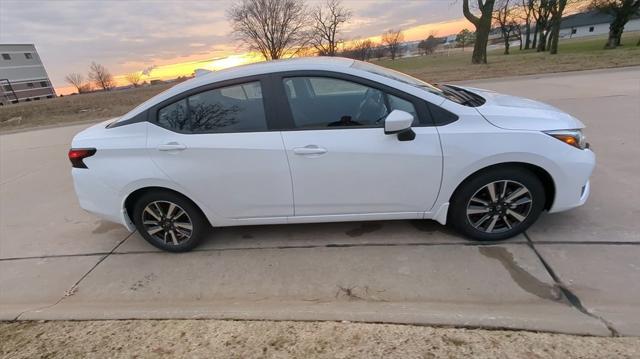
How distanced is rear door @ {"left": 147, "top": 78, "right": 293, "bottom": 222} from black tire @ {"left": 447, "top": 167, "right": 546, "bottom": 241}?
1.43m

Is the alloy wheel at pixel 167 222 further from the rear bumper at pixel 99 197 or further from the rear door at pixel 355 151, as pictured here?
the rear door at pixel 355 151

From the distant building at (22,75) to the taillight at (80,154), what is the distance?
8234 centimetres

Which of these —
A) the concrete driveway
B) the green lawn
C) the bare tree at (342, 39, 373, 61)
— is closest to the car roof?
the concrete driveway

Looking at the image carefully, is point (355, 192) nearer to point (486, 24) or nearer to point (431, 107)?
point (431, 107)

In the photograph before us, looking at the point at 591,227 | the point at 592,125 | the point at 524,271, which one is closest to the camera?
the point at 524,271

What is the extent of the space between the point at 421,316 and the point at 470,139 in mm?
1358

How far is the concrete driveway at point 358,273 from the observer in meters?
2.43

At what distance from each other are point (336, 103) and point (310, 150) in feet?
1.55

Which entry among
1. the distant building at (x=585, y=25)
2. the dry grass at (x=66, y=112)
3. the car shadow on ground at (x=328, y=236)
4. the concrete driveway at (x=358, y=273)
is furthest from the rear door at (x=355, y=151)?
the distant building at (x=585, y=25)

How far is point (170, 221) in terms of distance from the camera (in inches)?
134

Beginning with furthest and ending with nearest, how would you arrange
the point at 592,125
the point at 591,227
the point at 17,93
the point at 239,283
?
the point at 17,93, the point at 592,125, the point at 591,227, the point at 239,283

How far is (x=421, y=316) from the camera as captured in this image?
2.38 m

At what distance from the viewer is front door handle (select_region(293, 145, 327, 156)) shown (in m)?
2.90

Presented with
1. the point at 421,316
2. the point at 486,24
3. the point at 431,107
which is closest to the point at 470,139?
the point at 431,107
